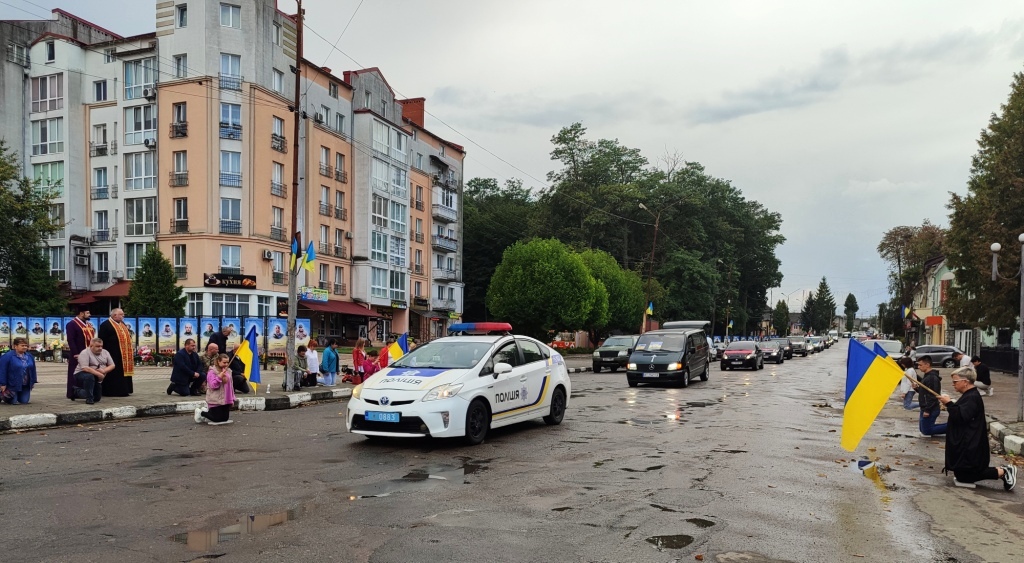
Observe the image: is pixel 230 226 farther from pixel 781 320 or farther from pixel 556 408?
pixel 781 320

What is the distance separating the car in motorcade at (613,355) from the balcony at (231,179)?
78.2ft

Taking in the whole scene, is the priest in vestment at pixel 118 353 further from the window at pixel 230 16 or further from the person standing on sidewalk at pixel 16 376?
the window at pixel 230 16

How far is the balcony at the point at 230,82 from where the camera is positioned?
43.4 meters

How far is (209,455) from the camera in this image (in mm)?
9695

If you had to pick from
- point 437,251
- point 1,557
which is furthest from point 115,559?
point 437,251

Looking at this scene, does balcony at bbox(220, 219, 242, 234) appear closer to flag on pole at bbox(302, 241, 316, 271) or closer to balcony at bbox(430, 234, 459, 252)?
balcony at bbox(430, 234, 459, 252)

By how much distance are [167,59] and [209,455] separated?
4093 cm

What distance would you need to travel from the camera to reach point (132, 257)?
47.6 metres

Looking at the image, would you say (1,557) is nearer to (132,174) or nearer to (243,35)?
(243,35)

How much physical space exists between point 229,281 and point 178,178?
686cm

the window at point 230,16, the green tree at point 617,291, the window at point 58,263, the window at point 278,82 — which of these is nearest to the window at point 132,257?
the window at point 58,263

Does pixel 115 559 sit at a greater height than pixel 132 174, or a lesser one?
lesser

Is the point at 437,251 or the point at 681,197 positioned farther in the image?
the point at 681,197

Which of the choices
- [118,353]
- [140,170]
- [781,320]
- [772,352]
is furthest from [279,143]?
[781,320]
